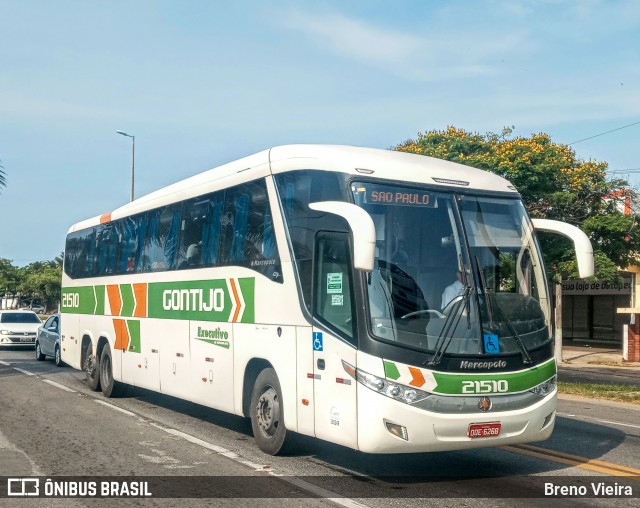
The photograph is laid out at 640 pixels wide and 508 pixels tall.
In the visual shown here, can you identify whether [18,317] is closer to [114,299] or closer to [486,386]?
[114,299]

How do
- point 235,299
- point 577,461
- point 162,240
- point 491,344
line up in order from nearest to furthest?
1. point 491,344
2. point 577,461
3. point 235,299
4. point 162,240

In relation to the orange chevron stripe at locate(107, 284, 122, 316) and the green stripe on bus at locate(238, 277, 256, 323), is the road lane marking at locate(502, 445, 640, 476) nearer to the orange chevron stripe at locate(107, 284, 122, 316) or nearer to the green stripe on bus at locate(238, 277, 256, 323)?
the green stripe on bus at locate(238, 277, 256, 323)

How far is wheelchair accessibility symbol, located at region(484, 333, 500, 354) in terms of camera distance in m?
8.19

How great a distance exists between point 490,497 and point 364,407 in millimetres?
1419

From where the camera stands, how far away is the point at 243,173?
10.7 metres

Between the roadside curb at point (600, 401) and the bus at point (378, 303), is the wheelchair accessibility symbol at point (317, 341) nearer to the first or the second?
the bus at point (378, 303)

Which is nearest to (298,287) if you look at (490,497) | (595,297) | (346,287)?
(346,287)

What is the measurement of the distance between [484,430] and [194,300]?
17.6 feet

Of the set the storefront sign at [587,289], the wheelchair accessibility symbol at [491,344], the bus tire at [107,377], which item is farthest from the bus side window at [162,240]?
the storefront sign at [587,289]

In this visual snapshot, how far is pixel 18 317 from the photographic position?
104 ft

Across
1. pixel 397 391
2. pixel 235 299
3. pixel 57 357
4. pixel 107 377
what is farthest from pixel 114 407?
pixel 57 357

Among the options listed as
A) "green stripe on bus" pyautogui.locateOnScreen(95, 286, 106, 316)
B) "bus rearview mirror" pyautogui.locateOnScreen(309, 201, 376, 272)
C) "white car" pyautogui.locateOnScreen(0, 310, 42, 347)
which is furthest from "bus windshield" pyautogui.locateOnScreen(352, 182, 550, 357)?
"white car" pyautogui.locateOnScreen(0, 310, 42, 347)

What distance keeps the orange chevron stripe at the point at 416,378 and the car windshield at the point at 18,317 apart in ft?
86.5

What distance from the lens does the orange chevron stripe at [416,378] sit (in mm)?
7867
